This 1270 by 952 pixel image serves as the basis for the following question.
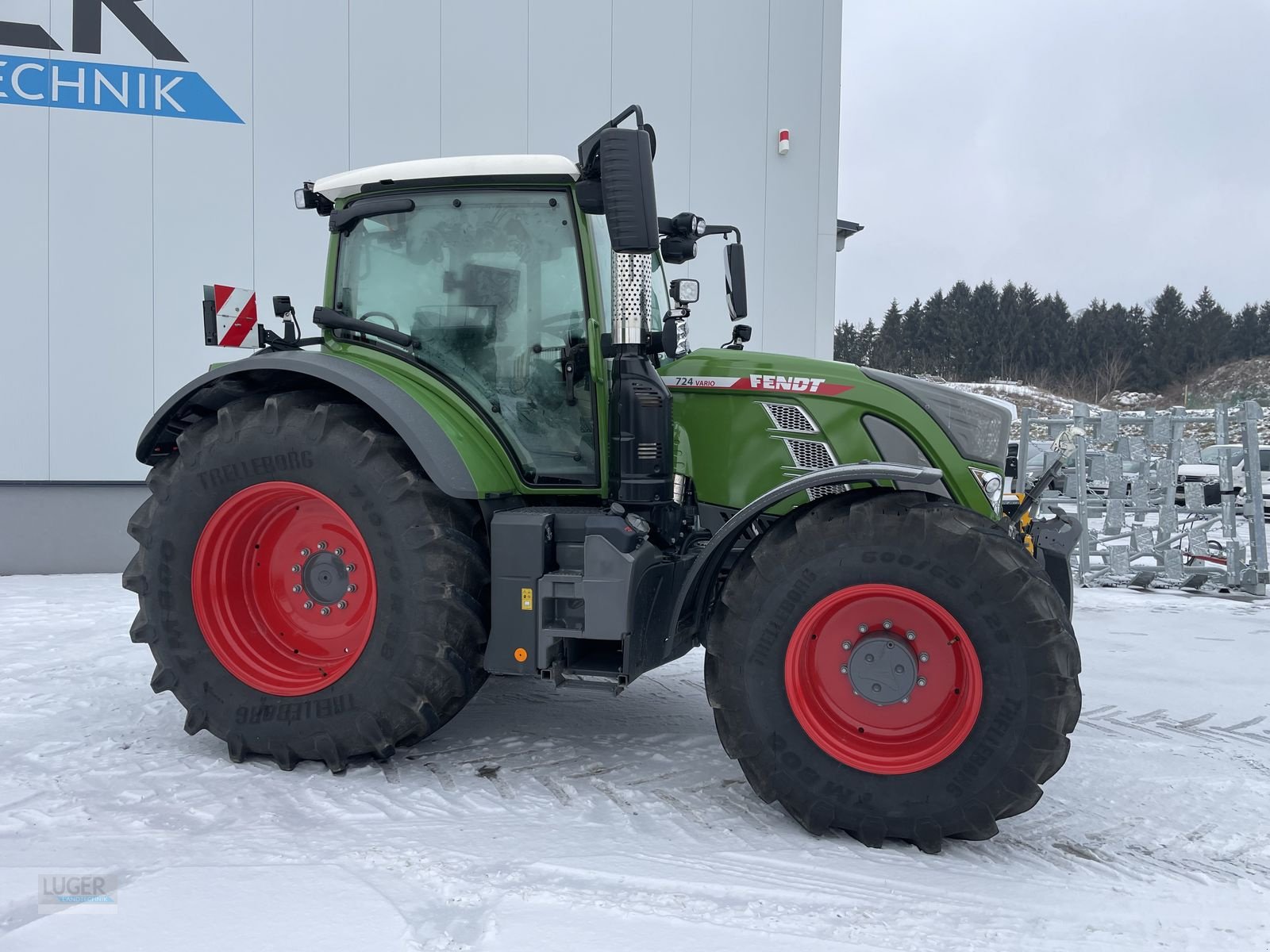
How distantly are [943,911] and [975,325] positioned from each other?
1795 inches

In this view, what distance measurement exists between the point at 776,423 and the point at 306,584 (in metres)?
1.90

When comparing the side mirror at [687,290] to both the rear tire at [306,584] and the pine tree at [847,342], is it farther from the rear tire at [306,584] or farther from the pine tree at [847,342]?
the pine tree at [847,342]

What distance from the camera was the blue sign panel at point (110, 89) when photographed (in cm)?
746

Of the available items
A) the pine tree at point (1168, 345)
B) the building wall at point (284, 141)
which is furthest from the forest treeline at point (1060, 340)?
the building wall at point (284, 141)

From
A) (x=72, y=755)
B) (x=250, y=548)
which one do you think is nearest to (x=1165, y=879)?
(x=250, y=548)

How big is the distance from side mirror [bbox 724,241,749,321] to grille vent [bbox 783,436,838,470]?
85 cm

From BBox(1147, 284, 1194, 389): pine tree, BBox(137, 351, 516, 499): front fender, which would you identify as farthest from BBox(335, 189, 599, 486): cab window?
BBox(1147, 284, 1194, 389): pine tree

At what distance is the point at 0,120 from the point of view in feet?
24.4

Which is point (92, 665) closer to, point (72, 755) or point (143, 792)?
point (72, 755)

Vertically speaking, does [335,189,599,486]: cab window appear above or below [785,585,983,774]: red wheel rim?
above

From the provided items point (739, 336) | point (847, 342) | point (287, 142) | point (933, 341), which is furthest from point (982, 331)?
point (739, 336)

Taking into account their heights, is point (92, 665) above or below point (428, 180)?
below

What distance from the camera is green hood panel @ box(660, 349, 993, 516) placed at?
343 cm

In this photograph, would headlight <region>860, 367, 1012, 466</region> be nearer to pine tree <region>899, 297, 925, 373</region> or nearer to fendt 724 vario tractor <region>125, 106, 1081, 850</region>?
fendt 724 vario tractor <region>125, 106, 1081, 850</region>
